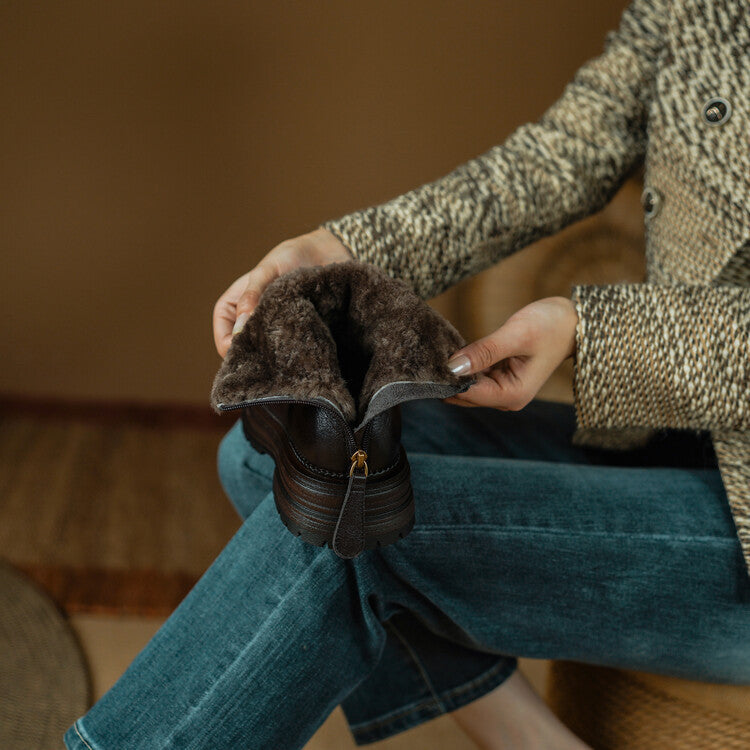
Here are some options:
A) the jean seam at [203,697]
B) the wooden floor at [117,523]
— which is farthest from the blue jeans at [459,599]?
the wooden floor at [117,523]

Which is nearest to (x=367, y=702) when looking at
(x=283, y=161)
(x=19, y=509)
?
(x=19, y=509)

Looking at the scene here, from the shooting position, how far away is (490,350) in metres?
0.50

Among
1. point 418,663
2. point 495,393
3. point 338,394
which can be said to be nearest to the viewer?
point 338,394

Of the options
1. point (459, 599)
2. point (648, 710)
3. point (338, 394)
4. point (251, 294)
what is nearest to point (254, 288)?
point (251, 294)

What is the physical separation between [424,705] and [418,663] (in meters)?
0.04

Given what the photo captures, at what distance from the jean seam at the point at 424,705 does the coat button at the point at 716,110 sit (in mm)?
461

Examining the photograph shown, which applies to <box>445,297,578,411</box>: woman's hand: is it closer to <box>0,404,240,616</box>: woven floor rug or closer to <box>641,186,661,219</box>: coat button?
<box>641,186,661,219</box>: coat button

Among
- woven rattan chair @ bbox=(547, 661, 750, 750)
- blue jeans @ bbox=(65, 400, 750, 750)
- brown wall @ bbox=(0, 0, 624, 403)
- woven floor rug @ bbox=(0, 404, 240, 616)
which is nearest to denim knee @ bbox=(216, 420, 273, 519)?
blue jeans @ bbox=(65, 400, 750, 750)

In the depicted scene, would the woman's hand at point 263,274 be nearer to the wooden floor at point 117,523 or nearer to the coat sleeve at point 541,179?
the coat sleeve at point 541,179

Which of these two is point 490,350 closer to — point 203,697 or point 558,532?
point 558,532

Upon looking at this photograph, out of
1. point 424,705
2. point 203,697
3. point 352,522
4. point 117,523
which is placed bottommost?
point 117,523

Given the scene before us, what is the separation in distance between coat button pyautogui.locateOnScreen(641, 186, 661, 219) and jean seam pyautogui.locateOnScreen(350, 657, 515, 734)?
0.40m

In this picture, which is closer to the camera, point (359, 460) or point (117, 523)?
point (359, 460)

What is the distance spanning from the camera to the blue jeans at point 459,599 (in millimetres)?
472
